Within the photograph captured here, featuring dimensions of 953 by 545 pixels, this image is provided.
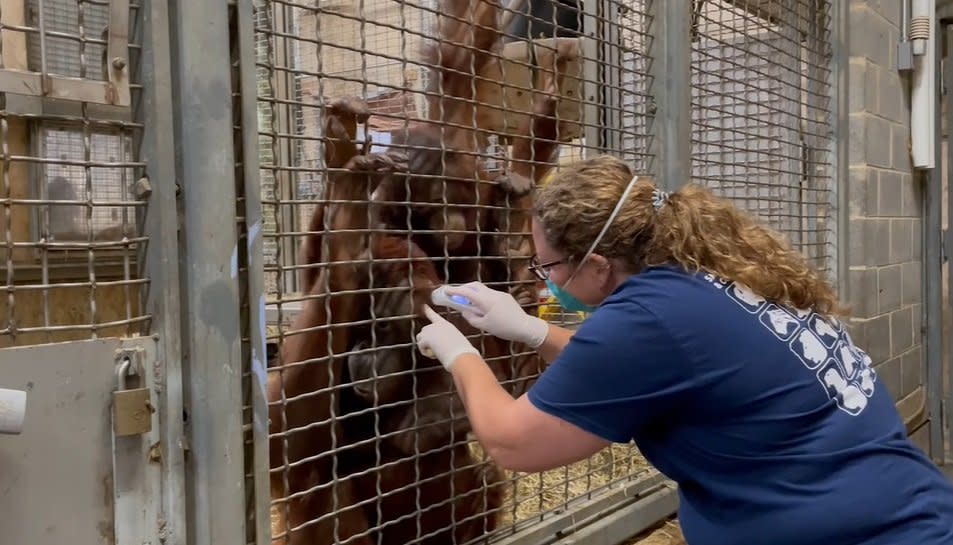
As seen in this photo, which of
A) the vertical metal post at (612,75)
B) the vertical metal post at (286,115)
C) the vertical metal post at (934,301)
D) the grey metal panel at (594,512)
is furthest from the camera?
the vertical metal post at (934,301)

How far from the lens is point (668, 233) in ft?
5.24

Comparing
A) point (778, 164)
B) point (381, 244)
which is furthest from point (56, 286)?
point (778, 164)

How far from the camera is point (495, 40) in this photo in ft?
8.21

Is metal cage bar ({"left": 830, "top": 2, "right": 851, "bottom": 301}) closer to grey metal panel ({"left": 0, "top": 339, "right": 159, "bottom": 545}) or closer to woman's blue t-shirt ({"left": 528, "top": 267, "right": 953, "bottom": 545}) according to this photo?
woman's blue t-shirt ({"left": 528, "top": 267, "right": 953, "bottom": 545})

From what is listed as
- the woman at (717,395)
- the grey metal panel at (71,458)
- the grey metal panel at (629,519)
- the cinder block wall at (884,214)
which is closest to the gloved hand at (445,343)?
the woman at (717,395)

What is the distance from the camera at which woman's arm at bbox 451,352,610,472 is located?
4.76 feet

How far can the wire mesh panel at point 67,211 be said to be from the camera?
1.23m

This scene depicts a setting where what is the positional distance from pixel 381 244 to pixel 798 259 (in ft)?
3.66

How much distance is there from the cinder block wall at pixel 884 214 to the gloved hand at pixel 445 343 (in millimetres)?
2985

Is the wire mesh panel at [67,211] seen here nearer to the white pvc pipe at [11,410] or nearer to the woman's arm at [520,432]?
the white pvc pipe at [11,410]

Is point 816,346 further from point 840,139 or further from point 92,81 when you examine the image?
point 840,139

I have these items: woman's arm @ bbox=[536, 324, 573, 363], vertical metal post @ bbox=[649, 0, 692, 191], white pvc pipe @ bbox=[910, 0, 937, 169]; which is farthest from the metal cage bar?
woman's arm @ bbox=[536, 324, 573, 363]

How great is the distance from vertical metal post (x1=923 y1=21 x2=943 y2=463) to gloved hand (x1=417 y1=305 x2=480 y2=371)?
4.22 metres

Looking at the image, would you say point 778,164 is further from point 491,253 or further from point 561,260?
point 561,260
